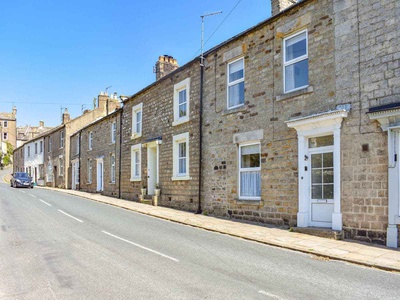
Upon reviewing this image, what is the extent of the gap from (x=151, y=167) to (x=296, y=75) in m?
11.0

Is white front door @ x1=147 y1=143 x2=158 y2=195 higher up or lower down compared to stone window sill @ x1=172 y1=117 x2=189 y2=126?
lower down

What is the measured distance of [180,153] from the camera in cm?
1717

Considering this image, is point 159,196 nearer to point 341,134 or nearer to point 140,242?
point 140,242

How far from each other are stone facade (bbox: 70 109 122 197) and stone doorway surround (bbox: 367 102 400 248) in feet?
59.7

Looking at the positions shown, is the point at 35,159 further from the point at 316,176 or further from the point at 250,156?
the point at 316,176

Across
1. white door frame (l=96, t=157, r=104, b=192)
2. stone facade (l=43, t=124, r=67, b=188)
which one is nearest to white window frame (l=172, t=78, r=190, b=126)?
white door frame (l=96, t=157, r=104, b=192)

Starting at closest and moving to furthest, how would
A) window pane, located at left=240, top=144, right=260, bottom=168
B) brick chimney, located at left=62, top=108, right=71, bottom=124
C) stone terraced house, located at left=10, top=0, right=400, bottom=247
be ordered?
stone terraced house, located at left=10, top=0, right=400, bottom=247 < window pane, located at left=240, top=144, right=260, bottom=168 < brick chimney, located at left=62, top=108, right=71, bottom=124

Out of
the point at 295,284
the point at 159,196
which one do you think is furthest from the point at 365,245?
the point at 159,196

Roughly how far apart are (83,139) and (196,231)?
2365 centimetres

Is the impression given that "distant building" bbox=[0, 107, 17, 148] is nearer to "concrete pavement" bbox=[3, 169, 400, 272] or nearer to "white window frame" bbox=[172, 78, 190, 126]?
"white window frame" bbox=[172, 78, 190, 126]

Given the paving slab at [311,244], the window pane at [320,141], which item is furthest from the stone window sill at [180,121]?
the window pane at [320,141]

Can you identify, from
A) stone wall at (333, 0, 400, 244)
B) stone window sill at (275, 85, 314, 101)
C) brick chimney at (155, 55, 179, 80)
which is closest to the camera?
stone wall at (333, 0, 400, 244)

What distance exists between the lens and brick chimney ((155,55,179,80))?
21.4m

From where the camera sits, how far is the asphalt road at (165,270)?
5.13 m
